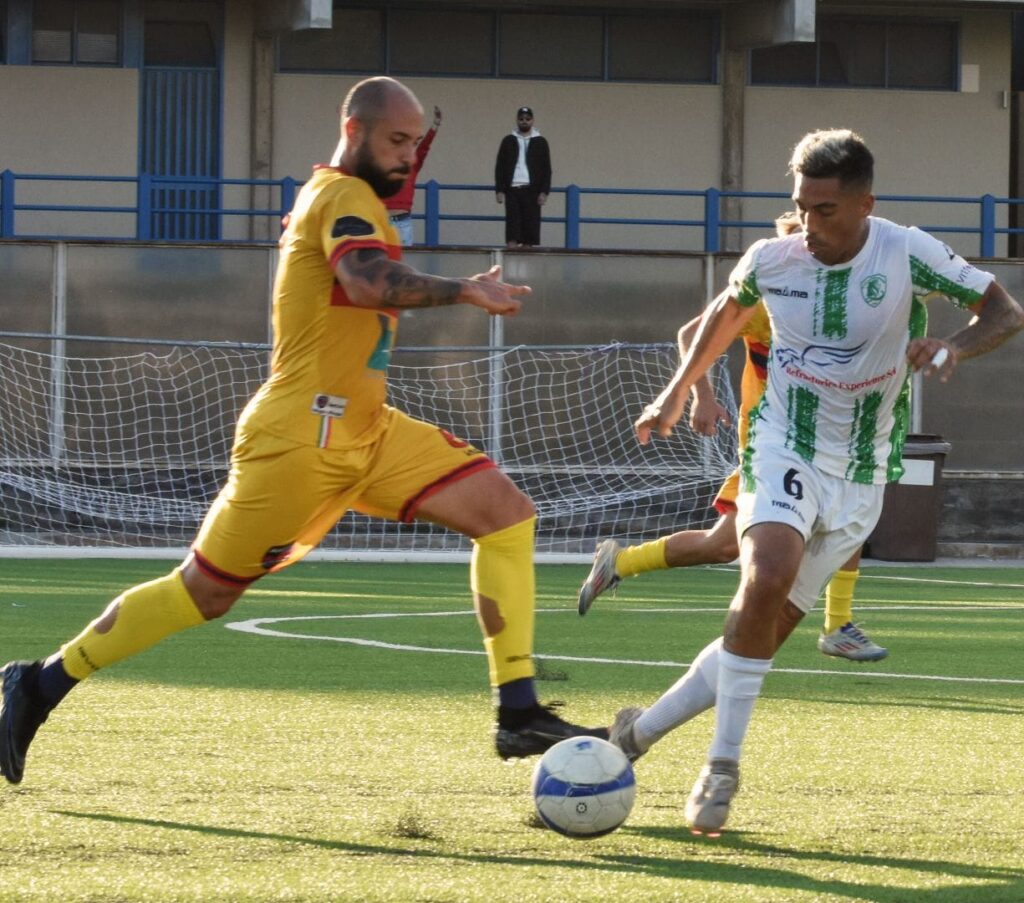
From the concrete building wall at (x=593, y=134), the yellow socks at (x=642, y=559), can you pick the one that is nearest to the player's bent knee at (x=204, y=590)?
the yellow socks at (x=642, y=559)

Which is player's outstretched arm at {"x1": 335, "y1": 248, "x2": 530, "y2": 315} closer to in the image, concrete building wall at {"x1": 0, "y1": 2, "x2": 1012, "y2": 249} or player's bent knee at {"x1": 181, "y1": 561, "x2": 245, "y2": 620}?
player's bent knee at {"x1": 181, "y1": 561, "x2": 245, "y2": 620}

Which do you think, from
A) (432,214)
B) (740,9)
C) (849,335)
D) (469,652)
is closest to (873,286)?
(849,335)

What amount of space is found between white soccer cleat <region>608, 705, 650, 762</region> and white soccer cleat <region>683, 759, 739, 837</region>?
0.44m

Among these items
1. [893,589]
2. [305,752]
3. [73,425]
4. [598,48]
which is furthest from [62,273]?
[305,752]

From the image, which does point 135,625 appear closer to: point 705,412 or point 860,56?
point 705,412

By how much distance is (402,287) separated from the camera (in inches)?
207

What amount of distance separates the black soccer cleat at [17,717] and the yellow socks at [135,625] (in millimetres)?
125

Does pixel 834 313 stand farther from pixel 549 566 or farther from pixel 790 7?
pixel 790 7

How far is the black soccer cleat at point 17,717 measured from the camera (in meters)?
5.54

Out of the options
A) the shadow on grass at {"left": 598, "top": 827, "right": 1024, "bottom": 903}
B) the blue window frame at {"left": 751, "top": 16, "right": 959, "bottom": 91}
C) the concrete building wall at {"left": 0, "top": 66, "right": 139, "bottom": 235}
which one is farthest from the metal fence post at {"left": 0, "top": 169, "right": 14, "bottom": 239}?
the shadow on grass at {"left": 598, "top": 827, "right": 1024, "bottom": 903}

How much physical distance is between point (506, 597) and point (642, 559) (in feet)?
14.8

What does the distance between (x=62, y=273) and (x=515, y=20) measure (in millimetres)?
7429

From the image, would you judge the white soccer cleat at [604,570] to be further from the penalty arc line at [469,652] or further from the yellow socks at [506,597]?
the yellow socks at [506,597]

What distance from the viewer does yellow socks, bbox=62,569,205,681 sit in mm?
5684
